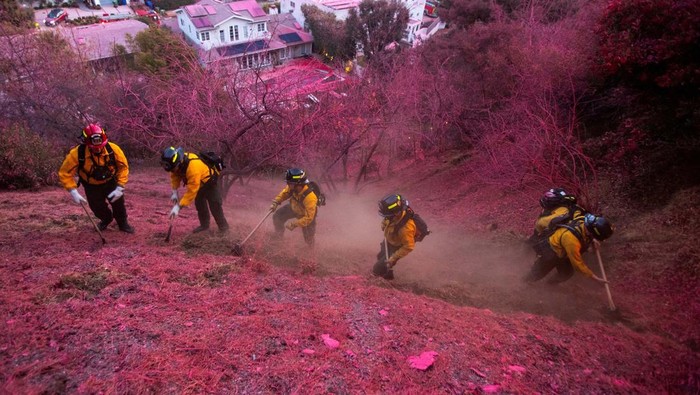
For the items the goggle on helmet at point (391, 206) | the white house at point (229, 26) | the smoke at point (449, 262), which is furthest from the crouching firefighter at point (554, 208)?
the white house at point (229, 26)

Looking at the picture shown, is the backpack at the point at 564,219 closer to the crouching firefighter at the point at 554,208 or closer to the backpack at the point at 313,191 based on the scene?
the crouching firefighter at the point at 554,208

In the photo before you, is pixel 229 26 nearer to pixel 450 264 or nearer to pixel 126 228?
pixel 126 228

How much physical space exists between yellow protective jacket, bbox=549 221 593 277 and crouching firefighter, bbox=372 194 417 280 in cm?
200

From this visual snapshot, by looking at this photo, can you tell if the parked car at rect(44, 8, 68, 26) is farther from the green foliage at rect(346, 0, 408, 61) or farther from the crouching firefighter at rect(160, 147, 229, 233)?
the crouching firefighter at rect(160, 147, 229, 233)

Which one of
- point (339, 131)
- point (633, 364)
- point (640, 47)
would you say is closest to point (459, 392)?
point (633, 364)

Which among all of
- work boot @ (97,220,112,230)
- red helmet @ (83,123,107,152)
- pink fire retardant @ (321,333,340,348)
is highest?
red helmet @ (83,123,107,152)

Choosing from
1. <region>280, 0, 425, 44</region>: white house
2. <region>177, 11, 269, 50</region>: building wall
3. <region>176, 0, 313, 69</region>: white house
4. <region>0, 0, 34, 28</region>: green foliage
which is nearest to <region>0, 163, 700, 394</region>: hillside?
<region>0, 0, 34, 28</region>: green foliage

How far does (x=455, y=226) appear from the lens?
9.54 metres

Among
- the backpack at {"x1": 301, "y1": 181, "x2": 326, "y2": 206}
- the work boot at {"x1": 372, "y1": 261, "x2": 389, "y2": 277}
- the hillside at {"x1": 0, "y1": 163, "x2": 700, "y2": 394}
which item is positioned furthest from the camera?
the backpack at {"x1": 301, "y1": 181, "x2": 326, "y2": 206}

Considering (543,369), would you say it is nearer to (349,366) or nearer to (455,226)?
(349,366)

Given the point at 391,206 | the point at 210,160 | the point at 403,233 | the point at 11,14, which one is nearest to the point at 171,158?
the point at 210,160

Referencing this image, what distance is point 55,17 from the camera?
32938 mm

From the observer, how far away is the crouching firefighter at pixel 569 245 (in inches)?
202

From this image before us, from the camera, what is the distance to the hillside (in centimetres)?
343
